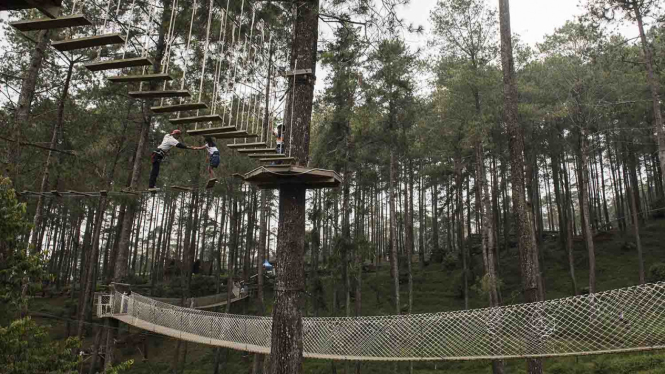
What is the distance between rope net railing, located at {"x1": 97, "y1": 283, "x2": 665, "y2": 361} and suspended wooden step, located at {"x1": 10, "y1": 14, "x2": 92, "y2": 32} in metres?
3.85

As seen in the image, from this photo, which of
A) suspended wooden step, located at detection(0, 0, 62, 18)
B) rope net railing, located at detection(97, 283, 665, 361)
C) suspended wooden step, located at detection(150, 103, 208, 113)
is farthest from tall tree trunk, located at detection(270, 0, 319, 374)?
rope net railing, located at detection(97, 283, 665, 361)

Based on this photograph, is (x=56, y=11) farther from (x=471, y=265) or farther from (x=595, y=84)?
(x=471, y=265)

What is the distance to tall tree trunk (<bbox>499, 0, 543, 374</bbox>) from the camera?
4133 mm

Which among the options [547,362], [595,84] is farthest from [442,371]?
[595,84]

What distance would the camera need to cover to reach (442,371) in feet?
33.0

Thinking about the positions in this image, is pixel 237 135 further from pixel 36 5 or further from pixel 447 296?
pixel 447 296

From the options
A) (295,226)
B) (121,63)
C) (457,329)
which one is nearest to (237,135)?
(121,63)

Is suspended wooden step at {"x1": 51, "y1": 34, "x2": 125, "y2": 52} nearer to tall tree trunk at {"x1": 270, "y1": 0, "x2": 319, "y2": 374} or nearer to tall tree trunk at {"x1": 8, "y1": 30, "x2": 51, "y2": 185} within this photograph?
tall tree trunk at {"x1": 270, "y1": 0, "x2": 319, "y2": 374}

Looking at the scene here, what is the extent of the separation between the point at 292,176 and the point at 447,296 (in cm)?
1304

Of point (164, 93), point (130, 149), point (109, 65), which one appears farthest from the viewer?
point (130, 149)

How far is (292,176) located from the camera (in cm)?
324

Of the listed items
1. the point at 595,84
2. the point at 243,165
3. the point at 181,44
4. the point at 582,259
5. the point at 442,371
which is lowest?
the point at 442,371

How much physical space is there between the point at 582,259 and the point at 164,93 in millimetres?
16920

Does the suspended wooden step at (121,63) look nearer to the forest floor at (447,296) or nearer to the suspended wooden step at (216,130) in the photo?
the suspended wooden step at (216,130)
